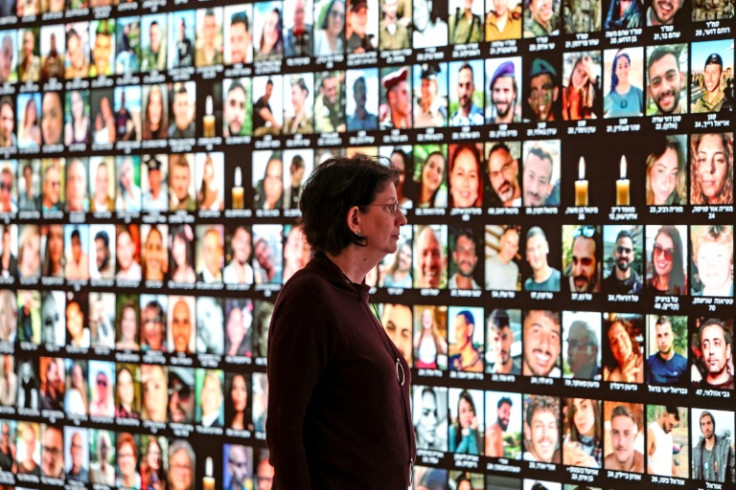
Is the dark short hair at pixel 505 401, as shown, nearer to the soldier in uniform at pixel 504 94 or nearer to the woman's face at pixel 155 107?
the soldier in uniform at pixel 504 94

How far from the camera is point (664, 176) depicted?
371 cm

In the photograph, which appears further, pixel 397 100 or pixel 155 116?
pixel 155 116

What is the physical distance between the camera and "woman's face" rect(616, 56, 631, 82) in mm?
3762

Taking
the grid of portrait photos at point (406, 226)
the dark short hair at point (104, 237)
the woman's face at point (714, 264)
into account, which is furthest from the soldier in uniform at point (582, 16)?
the dark short hair at point (104, 237)

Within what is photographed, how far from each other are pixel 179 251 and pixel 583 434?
6.92 feet

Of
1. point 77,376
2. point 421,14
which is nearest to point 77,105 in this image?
point 77,376

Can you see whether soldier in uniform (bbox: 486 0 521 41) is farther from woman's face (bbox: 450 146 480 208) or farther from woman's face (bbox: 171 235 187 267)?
woman's face (bbox: 171 235 187 267)

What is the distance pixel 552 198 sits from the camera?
3.92 metres

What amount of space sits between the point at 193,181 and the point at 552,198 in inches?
70.3

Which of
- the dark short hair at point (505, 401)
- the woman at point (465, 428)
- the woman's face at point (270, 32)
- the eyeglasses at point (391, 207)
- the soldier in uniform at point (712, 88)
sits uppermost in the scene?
the woman's face at point (270, 32)

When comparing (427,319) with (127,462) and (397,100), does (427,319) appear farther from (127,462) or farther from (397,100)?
(127,462)

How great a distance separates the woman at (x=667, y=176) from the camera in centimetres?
369

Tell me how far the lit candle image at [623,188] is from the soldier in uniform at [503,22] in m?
0.69

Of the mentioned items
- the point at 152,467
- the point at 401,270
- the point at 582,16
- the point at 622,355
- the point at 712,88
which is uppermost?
the point at 582,16
